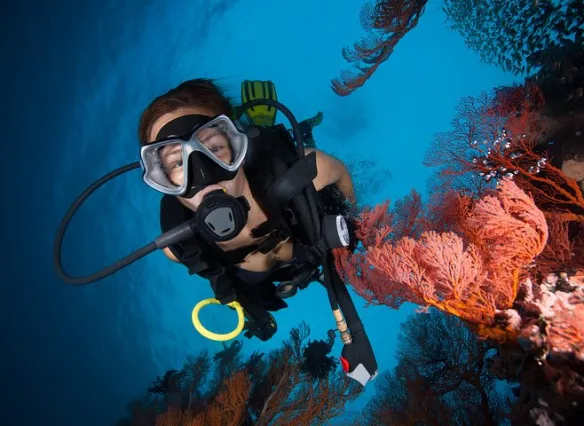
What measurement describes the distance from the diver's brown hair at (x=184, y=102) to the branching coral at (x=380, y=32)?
2.92 m

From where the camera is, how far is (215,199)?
2816mm

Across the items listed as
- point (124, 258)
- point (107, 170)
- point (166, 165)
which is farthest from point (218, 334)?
point (107, 170)

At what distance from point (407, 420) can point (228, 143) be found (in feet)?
12.5

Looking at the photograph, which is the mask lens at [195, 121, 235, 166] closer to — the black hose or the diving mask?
the diving mask

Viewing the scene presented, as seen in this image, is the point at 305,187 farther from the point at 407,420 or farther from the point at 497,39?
the point at 497,39

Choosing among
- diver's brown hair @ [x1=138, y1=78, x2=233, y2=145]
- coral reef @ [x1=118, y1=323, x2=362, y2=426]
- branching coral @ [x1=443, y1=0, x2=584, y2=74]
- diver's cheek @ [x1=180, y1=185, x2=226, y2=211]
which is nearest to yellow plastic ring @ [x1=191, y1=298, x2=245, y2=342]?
diver's cheek @ [x1=180, y1=185, x2=226, y2=211]

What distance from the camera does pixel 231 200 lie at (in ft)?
9.28

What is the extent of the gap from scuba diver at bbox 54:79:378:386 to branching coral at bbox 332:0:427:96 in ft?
8.43

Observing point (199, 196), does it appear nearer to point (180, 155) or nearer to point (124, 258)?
point (180, 155)

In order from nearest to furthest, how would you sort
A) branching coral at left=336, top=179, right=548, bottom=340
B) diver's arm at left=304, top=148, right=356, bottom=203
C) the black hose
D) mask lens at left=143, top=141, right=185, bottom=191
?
branching coral at left=336, top=179, right=548, bottom=340 < the black hose < mask lens at left=143, top=141, right=185, bottom=191 < diver's arm at left=304, top=148, right=356, bottom=203

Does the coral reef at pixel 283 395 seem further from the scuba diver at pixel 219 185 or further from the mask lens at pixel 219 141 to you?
the mask lens at pixel 219 141

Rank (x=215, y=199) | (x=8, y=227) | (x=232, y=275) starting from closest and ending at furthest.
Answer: (x=215, y=199) < (x=232, y=275) < (x=8, y=227)

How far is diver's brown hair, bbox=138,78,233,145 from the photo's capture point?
10.4 feet

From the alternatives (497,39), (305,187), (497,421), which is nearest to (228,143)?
(305,187)
